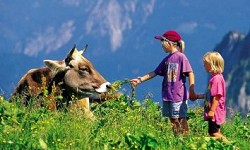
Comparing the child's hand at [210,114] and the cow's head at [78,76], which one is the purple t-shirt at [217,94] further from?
the cow's head at [78,76]

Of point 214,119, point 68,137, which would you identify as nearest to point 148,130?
point 214,119

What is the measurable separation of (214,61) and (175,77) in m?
1.06

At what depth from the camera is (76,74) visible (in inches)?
647

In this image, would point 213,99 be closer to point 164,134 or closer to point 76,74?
point 164,134

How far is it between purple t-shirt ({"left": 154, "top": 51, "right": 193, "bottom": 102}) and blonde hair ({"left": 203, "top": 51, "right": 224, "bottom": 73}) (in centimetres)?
78

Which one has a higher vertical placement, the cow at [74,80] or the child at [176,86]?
the cow at [74,80]

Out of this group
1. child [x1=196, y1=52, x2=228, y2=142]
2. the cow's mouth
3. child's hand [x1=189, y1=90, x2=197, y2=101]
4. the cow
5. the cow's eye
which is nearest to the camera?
child [x1=196, y1=52, x2=228, y2=142]

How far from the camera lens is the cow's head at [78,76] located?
53.6 feet

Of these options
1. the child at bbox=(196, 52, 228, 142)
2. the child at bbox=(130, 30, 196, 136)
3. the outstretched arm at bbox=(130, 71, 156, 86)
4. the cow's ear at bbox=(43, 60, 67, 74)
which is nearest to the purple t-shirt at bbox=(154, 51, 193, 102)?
the child at bbox=(130, 30, 196, 136)

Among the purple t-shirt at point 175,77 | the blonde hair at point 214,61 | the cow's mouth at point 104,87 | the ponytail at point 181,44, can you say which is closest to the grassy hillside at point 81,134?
the purple t-shirt at point 175,77

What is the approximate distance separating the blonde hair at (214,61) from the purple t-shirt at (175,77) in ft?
2.56

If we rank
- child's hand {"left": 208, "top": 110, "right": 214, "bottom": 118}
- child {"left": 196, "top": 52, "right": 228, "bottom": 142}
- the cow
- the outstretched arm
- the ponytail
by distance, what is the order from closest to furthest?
child's hand {"left": 208, "top": 110, "right": 214, "bottom": 118} → child {"left": 196, "top": 52, "right": 228, "bottom": 142} → the outstretched arm → the ponytail → the cow

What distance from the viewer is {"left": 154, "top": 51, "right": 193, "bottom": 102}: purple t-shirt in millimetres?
12961

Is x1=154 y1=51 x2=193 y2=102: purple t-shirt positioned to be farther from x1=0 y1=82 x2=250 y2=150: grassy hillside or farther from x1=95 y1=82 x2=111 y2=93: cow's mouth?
x1=95 y1=82 x2=111 y2=93: cow's mouth
